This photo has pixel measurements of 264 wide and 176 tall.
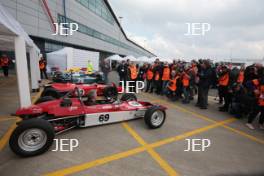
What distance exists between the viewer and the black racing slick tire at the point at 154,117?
14.3ft

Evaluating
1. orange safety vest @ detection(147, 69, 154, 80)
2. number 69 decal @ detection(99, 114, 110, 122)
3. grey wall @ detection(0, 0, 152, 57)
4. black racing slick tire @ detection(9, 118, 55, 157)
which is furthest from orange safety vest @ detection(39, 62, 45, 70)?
black racing slick tire @ detection(9, 118, 55, 157)

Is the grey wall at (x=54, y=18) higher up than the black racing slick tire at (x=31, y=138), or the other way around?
the grey wall at (x=54, y=18)

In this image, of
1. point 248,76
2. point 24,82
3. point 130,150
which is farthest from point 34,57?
point 248,76

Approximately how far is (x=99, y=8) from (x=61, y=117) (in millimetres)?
35923

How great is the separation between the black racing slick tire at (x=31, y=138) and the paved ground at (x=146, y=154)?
144 mm

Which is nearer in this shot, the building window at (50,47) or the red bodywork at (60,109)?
the red bodywork at (60,109)

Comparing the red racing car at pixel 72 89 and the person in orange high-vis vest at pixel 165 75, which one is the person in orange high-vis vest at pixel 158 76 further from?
the red racing car at pixel 72 89

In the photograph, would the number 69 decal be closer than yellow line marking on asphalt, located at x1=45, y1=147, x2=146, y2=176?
No

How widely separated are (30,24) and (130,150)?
19220 millimetres

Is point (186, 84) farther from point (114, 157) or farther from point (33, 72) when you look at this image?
point (33, 72)

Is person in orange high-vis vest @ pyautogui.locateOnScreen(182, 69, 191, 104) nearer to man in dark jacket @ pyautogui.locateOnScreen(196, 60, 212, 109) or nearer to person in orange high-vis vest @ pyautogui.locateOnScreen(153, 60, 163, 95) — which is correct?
man in dark jacket @ pyautogui.locateOnScreen(196, 60, 212, 109)

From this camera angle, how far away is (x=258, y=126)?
5.17 m

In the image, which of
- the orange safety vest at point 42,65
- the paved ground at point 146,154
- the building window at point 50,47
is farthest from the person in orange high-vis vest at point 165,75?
the building window at point 50,47

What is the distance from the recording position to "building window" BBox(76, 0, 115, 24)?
29.3 m
